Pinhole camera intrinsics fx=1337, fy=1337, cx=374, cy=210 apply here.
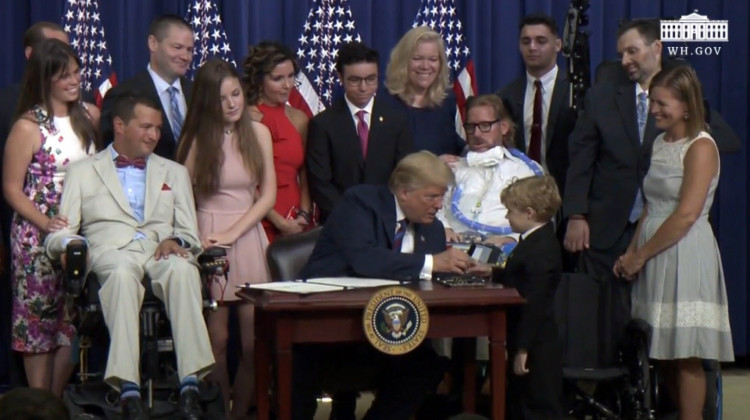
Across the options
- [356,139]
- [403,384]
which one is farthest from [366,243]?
[356,139]

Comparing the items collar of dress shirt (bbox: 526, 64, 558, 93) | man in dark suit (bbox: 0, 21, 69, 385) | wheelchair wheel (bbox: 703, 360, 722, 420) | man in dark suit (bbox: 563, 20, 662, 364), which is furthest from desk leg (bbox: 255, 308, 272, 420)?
collar of dress shirt (bbox: 526, 64, 558, 93)

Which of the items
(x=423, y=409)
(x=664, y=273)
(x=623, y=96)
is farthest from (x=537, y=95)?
(x=423, y=409)

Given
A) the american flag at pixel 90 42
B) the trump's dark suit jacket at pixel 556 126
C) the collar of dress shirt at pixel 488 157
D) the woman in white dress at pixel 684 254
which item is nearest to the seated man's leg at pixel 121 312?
the collar of dress shirt at pixel 488 157

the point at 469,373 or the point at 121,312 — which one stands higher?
the point at 121,312

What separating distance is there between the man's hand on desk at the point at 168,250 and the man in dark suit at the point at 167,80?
79 centimetres

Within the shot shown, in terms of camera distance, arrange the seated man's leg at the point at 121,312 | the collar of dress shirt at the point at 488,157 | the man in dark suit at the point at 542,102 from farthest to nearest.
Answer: the man in dark suit at the point at 542,102 → the collar of dress shirt at the point at 488,157 → the seated man's leg at the point at 121,312

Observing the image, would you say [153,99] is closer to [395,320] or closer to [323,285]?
[323,285]

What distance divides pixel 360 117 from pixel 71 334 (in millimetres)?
1610

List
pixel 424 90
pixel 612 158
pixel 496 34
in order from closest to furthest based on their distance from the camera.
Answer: pixel 612 158 < pixel 424 90 < pixel 496 34

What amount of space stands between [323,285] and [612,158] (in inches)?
70.8

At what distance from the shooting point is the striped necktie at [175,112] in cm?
600

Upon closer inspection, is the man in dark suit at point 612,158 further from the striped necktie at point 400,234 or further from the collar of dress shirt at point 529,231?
the striped necktie at point 400,234

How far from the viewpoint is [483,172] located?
6.07 m

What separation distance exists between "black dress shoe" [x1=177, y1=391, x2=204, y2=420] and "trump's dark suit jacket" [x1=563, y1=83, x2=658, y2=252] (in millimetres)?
1972
